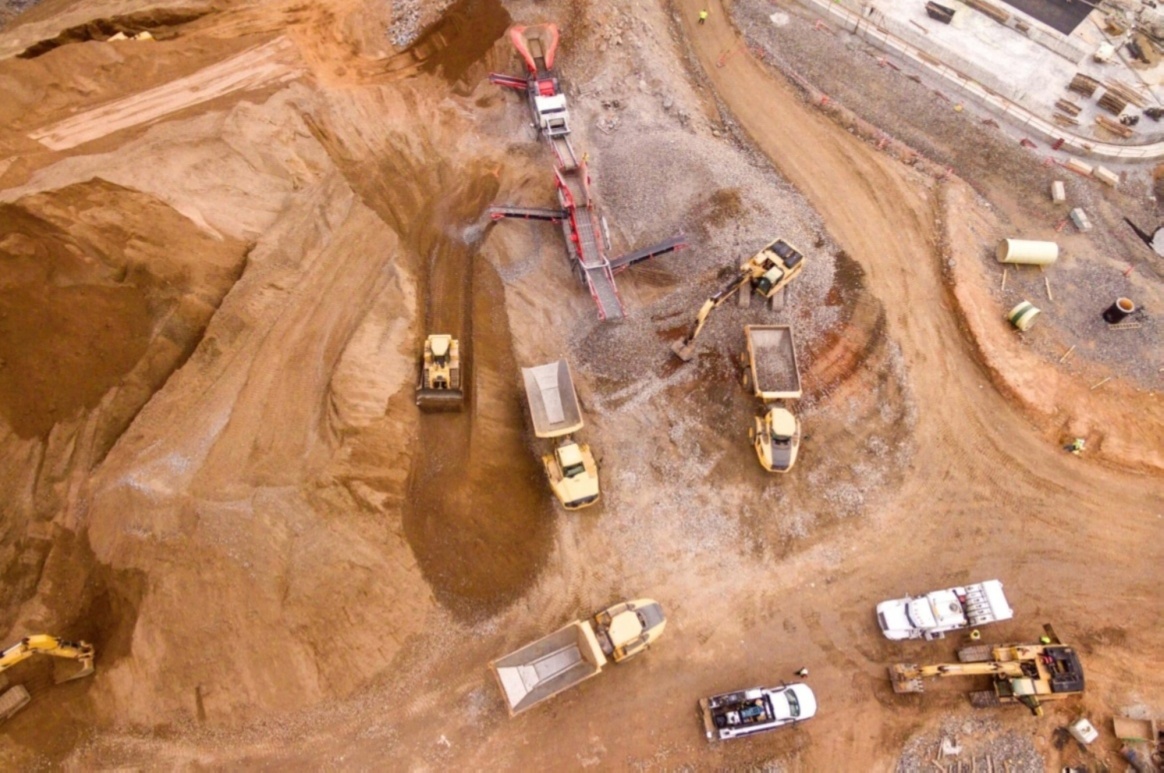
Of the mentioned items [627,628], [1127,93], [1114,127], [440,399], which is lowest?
[627,628]

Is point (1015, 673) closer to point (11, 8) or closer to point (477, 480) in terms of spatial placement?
point (477, 480)

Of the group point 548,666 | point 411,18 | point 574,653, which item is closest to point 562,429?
point 574,653

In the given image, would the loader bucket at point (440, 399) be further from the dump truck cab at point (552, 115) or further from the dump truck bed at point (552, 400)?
the dump truck cab at point (552, 115)

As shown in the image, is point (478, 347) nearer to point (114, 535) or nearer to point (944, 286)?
point (114, 535)

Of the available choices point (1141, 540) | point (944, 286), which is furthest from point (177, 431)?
point (1141, 540)

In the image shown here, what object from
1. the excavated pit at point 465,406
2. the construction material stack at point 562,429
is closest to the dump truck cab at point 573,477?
the construction material stack at point 562,429

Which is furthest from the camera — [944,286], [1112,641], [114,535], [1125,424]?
[944,286]

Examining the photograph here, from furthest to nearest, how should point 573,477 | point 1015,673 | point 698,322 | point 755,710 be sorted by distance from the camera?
1. point 698,322
2. point 573,477
3. point 1015,673
4. point 755,710
